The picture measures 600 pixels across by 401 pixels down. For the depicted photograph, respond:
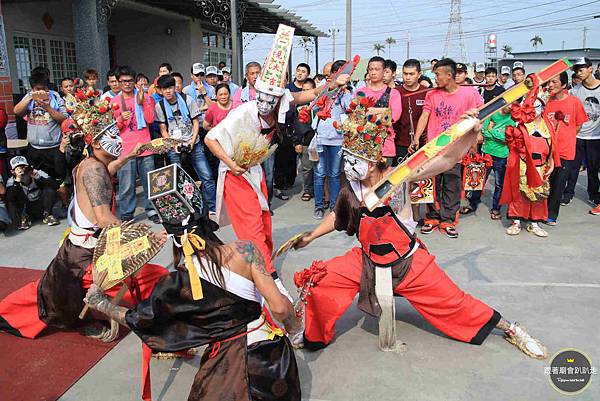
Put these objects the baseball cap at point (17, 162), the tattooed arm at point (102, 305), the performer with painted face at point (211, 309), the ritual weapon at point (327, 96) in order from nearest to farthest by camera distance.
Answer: the performer with painted face at point (211, 309)
the tattooed arm at point (102, 305)
the ritual weapon at point (327, 96)
the baseball cap at point (17, 162)

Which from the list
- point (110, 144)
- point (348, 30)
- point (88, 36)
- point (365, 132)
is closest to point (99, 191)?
point (110, 144)

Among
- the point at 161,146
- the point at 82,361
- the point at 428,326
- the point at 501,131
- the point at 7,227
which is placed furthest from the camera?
the point at 501,131

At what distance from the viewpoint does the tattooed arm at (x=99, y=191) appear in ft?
10.8

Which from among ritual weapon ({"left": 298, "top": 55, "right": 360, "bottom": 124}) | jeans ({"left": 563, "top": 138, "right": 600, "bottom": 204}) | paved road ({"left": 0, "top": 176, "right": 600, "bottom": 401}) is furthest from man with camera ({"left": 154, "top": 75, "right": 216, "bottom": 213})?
jeans ({"left": 563, "top": 138, "right": 600, "bottom": 204})

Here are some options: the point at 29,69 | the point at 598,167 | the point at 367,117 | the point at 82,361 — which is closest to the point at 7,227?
the point at 82,361

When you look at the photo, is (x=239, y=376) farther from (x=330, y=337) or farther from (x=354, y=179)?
(x=354, y=179)

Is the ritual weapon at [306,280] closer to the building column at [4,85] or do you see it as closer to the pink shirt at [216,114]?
the pink shirt at [216,114]

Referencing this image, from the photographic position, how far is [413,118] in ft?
20.0

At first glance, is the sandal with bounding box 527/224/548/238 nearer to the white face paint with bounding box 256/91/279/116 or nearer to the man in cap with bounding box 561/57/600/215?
the man in cap with bounding box 561/57/600/215

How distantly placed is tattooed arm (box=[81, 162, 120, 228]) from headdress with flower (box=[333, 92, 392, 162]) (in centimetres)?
157

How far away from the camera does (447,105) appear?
5.55m

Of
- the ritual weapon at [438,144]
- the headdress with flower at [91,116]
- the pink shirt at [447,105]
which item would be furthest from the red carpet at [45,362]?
the pink shirt at [447,105]

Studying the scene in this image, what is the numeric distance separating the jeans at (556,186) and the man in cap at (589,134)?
0.87 meters

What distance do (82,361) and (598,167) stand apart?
6788 millimetres
